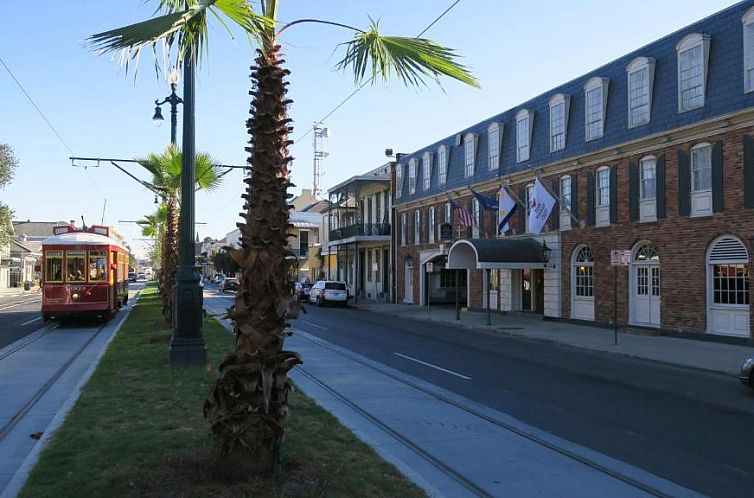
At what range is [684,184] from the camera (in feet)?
63.4

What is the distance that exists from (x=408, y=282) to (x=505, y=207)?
1494cm

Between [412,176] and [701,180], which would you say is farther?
[412,176]

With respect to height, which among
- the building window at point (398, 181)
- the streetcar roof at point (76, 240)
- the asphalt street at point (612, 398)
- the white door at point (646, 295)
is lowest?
the asphalt street at point (612, 398)

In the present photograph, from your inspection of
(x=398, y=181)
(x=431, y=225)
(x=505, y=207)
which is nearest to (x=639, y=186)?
(x=505, y=207)

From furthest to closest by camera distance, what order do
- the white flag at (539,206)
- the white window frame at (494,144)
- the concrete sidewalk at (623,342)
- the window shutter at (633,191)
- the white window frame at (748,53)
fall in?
the white window frame at (494,144) < the white flag at (539,206) < the window shutter at (633,191) < the white window frame at (748,53) < the concrete sidewalk at (623,342)

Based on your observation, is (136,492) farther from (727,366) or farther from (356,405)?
(727,366)

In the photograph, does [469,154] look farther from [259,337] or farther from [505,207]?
[259,337]

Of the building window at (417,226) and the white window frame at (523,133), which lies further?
the building window at (417,226)

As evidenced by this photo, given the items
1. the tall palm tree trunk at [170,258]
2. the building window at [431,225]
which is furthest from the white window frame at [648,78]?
the building window at [431,225]

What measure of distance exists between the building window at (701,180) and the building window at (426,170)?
62.5ft

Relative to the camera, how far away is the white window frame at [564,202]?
2475 cm

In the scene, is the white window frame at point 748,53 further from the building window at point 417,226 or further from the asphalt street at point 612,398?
the building window at point 417,226

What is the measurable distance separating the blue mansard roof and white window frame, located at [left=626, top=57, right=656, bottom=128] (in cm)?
11

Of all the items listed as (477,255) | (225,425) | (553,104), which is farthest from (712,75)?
(225,425)
